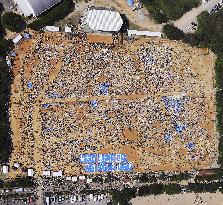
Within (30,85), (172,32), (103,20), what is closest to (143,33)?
(172,32)

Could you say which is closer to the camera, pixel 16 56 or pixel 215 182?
pixel 16 56

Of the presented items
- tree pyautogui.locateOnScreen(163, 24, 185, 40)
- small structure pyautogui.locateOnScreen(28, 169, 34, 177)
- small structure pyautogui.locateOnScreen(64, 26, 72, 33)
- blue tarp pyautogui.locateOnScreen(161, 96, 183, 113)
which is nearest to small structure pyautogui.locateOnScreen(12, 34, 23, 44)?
small structure pyautogui.locateOnScreen(64, 26, 72, 33)

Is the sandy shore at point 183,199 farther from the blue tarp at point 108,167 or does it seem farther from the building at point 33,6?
the building at point 33,6

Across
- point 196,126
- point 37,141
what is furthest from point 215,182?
point 37,141

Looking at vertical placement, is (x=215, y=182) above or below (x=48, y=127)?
below

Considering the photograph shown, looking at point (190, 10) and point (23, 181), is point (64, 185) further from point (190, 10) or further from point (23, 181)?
point (190, 10)

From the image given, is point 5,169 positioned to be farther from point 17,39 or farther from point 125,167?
point 17,39

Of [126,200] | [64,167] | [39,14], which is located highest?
[39,14]
